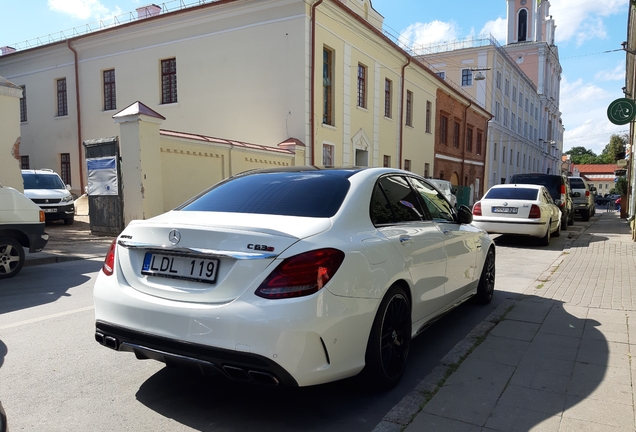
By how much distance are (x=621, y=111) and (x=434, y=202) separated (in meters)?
9.19

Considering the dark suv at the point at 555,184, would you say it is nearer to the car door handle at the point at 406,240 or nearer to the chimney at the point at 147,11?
the car door handle at the point at 406,240

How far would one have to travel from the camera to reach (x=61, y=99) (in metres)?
23.9

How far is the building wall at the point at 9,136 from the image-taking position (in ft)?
32.1

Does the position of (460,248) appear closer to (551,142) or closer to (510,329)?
(510,329)

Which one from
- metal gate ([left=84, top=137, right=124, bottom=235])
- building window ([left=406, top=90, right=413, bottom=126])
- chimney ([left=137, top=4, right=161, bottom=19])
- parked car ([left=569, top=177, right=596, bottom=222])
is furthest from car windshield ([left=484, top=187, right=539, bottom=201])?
chimney ([left=137, top=4, right=161, bottom=19])

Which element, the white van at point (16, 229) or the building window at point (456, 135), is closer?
the white van at point (16, 229)

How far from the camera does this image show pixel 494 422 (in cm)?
284

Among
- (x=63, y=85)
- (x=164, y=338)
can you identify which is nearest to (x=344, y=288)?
(x=164, y=338)

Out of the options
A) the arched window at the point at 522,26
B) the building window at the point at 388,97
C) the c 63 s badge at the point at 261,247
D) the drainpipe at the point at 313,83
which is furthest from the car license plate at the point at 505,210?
the arched window at the point at 522,26

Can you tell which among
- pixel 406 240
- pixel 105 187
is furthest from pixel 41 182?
pixel 406 240

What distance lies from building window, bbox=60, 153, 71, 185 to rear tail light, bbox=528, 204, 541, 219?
2137 cm

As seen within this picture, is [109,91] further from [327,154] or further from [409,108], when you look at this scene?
[409,108]

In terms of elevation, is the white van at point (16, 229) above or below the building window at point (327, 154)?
below

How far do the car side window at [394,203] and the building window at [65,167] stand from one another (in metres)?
23.4
